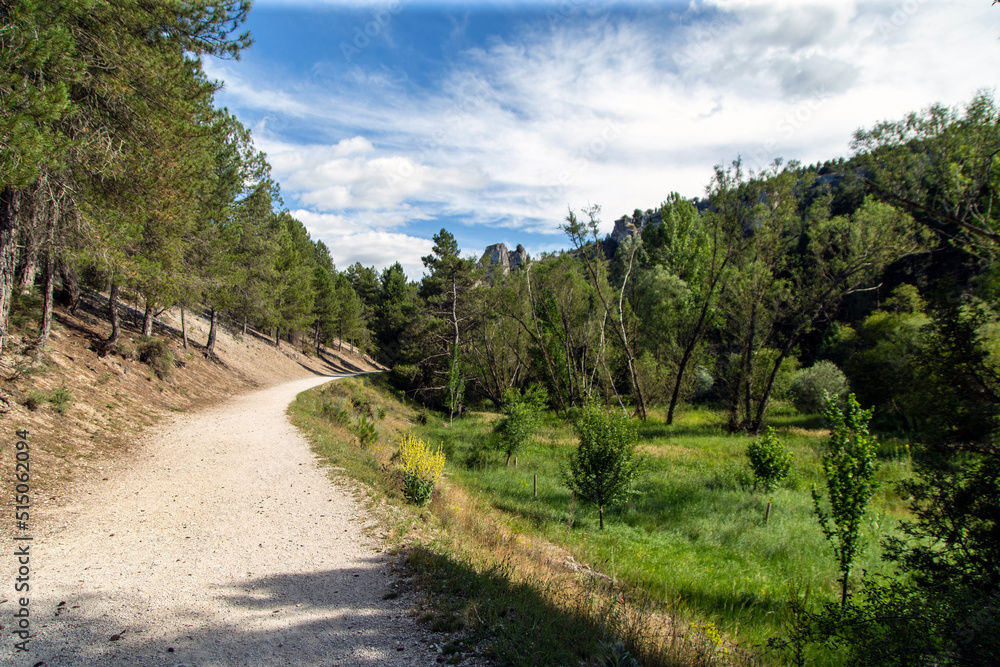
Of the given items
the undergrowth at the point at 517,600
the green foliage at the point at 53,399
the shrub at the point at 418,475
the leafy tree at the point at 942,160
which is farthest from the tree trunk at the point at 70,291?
the leafy tree at the point at 942,160

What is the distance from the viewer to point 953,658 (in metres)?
3.80

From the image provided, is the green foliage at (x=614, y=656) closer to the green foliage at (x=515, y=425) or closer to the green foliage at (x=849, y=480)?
the green foliage at (x=849, y=480)

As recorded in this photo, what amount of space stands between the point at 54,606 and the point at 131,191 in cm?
857

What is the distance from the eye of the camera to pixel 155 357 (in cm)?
1570

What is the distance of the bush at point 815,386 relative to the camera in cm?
2586

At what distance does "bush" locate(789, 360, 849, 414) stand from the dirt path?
1114 inches

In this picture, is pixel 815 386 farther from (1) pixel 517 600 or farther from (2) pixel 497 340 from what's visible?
(1) pixel 517 600

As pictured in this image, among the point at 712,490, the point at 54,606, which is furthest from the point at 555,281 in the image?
the point at 54,606

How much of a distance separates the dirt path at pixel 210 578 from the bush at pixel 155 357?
7.83m

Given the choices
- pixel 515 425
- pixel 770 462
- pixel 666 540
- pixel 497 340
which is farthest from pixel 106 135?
pixel 497 340

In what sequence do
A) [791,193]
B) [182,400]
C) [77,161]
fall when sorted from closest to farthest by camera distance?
[77,161], [182,400], [791,193]

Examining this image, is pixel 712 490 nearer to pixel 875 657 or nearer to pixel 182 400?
pixel 875 657

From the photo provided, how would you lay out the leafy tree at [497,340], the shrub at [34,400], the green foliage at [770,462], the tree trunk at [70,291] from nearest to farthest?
the shrub at [34,400]
the green foliage at [770,462]
the tree trunk at [70,291]
the leafy tree at [497,340]

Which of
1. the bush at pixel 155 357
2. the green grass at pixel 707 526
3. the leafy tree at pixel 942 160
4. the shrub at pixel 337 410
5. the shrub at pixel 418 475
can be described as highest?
the leafy tree at pixel 942 160
